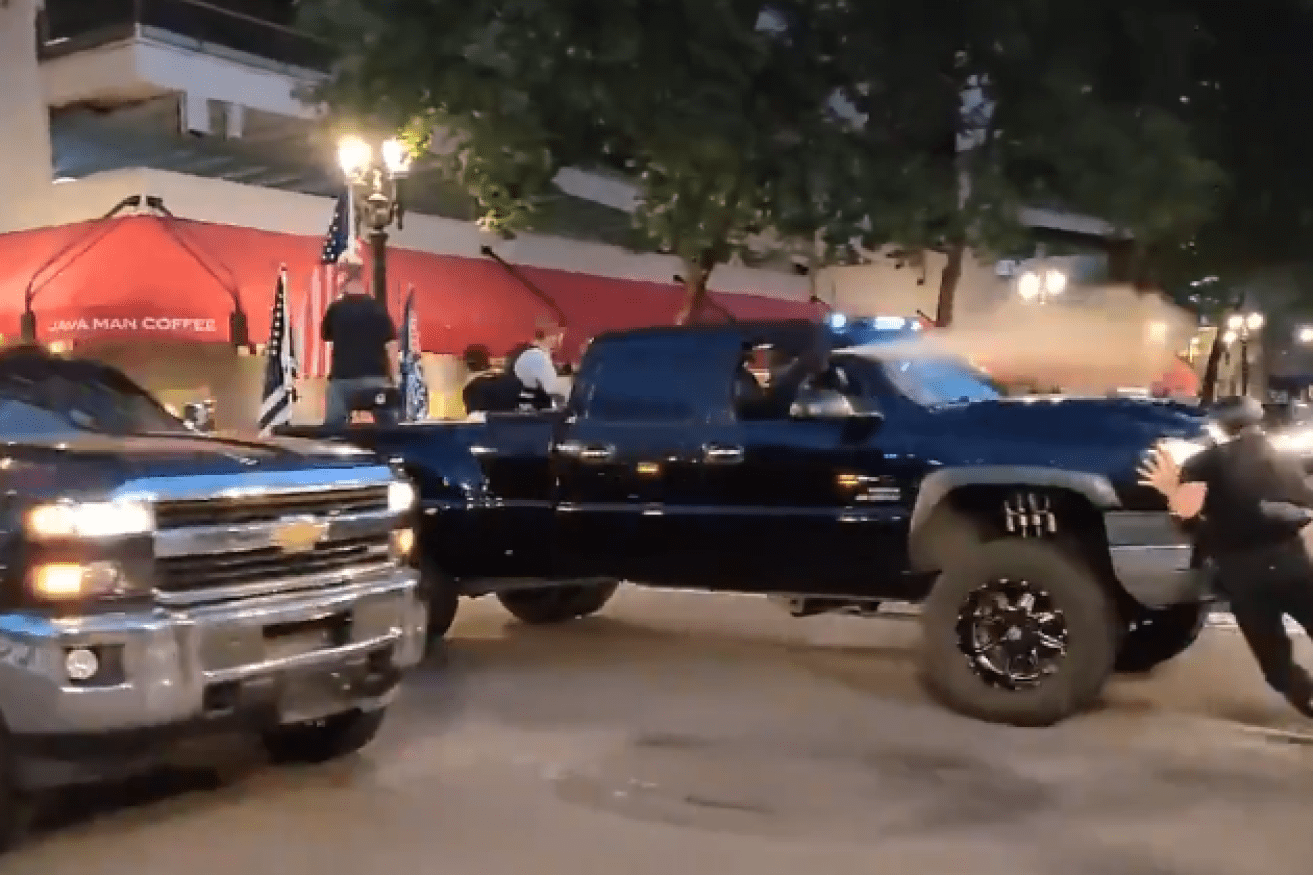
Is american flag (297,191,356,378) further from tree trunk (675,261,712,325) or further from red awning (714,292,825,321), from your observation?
red awning (714,292,825,321)

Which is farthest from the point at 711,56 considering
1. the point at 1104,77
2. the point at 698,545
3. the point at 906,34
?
the point at 698,545

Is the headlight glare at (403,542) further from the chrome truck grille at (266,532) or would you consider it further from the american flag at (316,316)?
the american flag at (316,316)

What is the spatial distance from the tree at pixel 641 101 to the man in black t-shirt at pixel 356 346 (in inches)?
152

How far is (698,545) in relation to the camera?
868 centimetres

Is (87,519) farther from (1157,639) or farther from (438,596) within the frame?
(1157,639)

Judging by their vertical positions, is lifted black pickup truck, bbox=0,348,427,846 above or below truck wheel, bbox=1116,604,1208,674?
above

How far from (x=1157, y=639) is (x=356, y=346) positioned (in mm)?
5846

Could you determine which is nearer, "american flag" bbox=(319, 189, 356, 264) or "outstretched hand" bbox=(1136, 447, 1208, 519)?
"outstretched hand" bbox=(1136, 447, 1208, 519)

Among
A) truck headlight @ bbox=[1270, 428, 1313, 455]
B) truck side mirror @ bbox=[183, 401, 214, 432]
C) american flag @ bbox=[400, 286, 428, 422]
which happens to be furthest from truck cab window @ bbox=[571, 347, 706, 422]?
american flag @ bbox=[400, 286, 428, 422]

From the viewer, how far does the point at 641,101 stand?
612 inches

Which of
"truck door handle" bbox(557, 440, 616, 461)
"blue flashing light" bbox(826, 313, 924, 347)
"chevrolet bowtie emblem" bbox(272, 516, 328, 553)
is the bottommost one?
"chevrolet bowtie emblem" bbox(272, 516, 328, 553)

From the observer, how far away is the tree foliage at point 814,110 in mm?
15266

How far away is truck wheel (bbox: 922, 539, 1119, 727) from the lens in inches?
297

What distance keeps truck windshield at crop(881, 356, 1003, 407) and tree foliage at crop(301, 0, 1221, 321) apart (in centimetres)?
697
